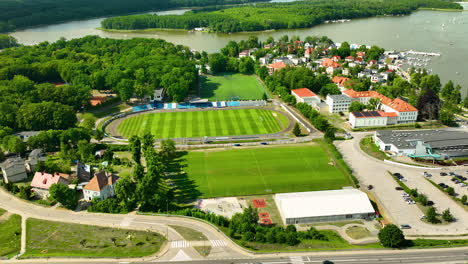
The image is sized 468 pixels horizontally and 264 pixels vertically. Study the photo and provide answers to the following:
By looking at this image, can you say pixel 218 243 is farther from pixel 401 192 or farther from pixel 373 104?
pixel 373 104

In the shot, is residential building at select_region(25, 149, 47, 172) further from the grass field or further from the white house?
the white house

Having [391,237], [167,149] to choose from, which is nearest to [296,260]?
[391,237]

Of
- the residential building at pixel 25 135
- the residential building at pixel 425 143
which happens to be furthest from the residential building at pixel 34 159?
the residential building at pixel 425 143

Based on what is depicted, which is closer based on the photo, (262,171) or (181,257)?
(181,257)

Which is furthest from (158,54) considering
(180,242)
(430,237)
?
(430,237)

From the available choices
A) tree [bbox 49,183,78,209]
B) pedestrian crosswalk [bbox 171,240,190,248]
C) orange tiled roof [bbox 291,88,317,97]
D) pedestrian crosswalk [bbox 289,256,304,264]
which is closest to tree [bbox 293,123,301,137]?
orange tiled roof [bbox 291,88,317,97]

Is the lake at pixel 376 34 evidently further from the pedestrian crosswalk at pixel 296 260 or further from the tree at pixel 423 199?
the pedestrian crosswalk at pixel 296 260

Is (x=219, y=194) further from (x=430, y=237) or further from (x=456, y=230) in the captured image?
(x=456, y=230)
